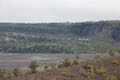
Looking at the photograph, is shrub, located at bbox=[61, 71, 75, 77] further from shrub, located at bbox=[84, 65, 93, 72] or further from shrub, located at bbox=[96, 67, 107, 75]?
shrub, located at bbox=[96, 67, 107, 75]

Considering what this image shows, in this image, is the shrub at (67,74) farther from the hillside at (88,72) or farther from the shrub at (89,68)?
the shrub at (89,68)

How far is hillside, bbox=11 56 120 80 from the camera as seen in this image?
5272cm

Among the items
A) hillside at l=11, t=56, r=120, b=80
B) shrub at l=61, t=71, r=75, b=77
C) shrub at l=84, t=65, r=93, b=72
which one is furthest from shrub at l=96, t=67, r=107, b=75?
shrub at l=61, t=71, r=75, b=77

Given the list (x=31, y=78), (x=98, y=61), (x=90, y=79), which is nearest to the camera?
(x=90, y=79)

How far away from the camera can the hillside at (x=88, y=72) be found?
52.7 metres

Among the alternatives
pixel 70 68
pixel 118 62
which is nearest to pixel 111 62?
pixel 118 62

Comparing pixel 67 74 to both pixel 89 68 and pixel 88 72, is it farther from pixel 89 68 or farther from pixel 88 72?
pixel 89 68

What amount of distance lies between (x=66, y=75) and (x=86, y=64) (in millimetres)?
4547

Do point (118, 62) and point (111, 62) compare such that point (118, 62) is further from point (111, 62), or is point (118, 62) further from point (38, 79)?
point (38, 79)

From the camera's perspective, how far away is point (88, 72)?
53688mm

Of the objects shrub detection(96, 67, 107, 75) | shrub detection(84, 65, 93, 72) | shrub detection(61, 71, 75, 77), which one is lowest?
shrub detection(61, 71, 75, 77)

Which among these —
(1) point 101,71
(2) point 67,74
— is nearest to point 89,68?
(1) point 101,71

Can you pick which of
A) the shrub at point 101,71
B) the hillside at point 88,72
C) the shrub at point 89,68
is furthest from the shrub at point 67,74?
the shrub at point 101,71

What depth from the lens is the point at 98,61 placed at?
58719 mm
